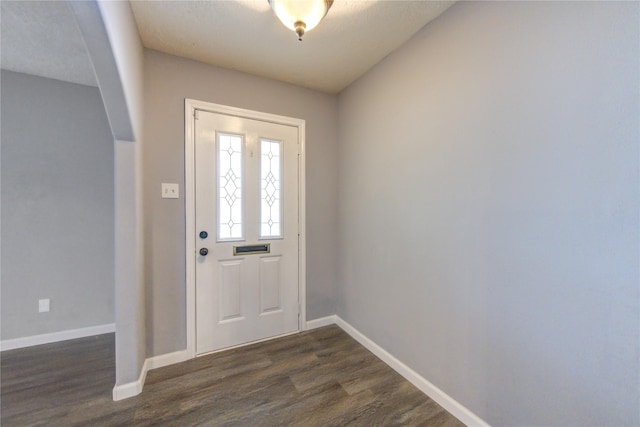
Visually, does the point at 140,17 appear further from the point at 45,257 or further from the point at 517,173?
the point at 517,173

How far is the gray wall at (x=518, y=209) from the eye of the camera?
38.1 inches

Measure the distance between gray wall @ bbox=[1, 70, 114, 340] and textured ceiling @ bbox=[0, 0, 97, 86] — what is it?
0.17 m

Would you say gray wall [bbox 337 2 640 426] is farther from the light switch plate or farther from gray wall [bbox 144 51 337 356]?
the light switch plate

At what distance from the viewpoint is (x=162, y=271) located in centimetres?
203

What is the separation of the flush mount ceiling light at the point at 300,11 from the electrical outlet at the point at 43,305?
3227mm

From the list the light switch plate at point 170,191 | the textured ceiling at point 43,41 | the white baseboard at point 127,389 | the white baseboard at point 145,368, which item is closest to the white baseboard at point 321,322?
the white baseboard at point 145,368

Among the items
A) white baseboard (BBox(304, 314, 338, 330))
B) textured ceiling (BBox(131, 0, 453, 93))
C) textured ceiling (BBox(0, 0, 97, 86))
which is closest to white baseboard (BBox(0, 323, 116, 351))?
white baseboard (BBox(304, 314, 338, 330))

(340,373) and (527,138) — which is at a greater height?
(527,138)

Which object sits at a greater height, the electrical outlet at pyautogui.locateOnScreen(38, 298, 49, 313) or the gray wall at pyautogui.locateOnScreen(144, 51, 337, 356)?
the gray wall at pyautogui.locateOnScreen(144, 51, 337, 356)

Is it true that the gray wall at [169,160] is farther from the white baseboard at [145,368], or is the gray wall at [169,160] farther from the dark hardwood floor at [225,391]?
the dark hardwood floor at [225,391]

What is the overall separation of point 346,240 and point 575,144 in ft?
6.14

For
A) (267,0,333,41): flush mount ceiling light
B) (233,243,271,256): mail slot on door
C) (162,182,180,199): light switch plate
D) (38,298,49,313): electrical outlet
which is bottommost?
(38,298,49,313): electrical outlet

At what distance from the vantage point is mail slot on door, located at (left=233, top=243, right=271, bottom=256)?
7.59ft

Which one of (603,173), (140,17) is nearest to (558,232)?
(603,173)
